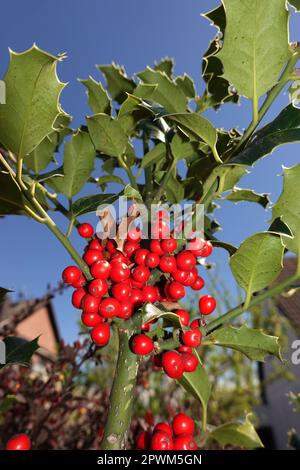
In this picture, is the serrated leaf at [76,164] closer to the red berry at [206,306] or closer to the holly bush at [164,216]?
the holly bush at [164,216]

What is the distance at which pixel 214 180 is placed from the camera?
142 centimetres

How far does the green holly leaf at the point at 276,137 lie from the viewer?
1.21 metres

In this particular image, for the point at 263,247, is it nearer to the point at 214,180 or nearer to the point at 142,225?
the point at 214,180

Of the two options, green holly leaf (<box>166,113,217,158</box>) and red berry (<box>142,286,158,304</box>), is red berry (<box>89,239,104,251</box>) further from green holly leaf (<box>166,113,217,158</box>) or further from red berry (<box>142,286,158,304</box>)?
green holly leaf (<box>166,113,217,158</box>)

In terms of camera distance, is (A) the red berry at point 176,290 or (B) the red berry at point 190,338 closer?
(B) the red berry at point 190,338

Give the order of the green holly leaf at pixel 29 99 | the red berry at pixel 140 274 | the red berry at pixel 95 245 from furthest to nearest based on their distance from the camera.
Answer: the red berry at pixel 95 245
the red berry at pixel 140 274
the green holly leaf at pixel 29 99

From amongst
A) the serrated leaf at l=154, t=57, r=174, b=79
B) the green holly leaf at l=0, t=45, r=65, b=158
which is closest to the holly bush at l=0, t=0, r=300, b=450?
the green holly leaf at l=0, t=45, r=65, b=158

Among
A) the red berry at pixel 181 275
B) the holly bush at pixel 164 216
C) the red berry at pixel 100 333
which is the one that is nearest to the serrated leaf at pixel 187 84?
the holly bush at pixel 164 216

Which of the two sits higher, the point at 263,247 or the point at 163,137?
the point at 163,137

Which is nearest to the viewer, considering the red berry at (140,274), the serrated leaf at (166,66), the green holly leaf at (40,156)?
the red berry at (140,274)

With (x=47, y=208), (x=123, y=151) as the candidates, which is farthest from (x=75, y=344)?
(x=123, y=151)

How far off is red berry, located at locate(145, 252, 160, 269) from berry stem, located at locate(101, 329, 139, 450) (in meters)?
0.25

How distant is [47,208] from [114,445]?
918 millimetres

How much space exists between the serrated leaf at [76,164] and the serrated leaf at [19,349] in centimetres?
62
